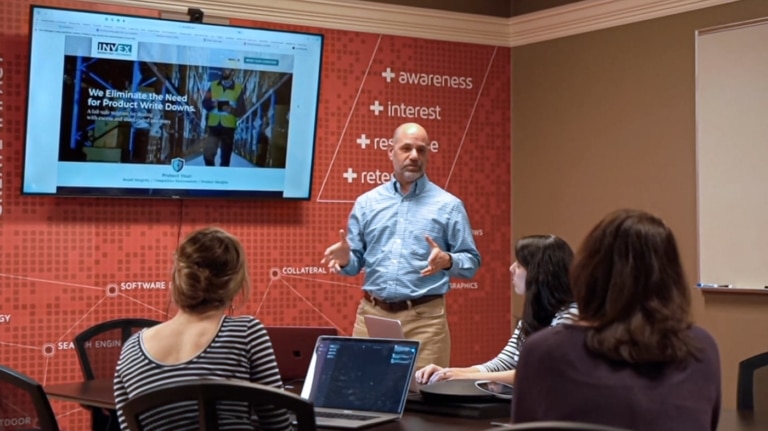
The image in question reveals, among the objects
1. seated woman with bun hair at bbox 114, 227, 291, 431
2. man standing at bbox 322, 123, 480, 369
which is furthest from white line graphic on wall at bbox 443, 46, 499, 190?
seated woman with bun hair at bbox 114, 227, 291, 431

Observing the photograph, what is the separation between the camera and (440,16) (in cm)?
632

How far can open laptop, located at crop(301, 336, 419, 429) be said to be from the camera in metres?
2.85

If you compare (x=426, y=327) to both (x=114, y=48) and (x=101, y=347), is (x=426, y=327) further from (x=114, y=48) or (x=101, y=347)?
(x=114, y=48)

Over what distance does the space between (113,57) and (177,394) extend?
11.0 feet

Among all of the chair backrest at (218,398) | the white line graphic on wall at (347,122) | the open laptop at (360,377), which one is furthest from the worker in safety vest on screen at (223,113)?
the chair backrest at (218,398)

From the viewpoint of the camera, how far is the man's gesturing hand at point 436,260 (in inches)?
177

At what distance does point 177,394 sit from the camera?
2119 millimetres

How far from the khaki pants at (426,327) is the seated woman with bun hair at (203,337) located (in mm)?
2198

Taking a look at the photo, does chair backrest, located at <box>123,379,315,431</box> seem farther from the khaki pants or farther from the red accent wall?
the red accent wall

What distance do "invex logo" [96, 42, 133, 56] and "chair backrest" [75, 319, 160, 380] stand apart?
65.4 inches

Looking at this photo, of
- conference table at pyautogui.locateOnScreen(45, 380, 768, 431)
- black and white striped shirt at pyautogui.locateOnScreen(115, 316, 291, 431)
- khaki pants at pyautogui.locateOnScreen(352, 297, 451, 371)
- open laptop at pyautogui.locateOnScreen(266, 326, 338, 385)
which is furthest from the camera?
khaki pants at pyautogui.locateOnScreen(352, 297, 451, 371)

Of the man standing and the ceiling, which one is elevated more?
the ceiling

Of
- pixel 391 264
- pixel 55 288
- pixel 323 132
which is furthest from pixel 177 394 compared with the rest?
pixel 323 132

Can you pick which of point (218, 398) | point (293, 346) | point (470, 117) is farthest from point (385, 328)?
point (470, 117)
